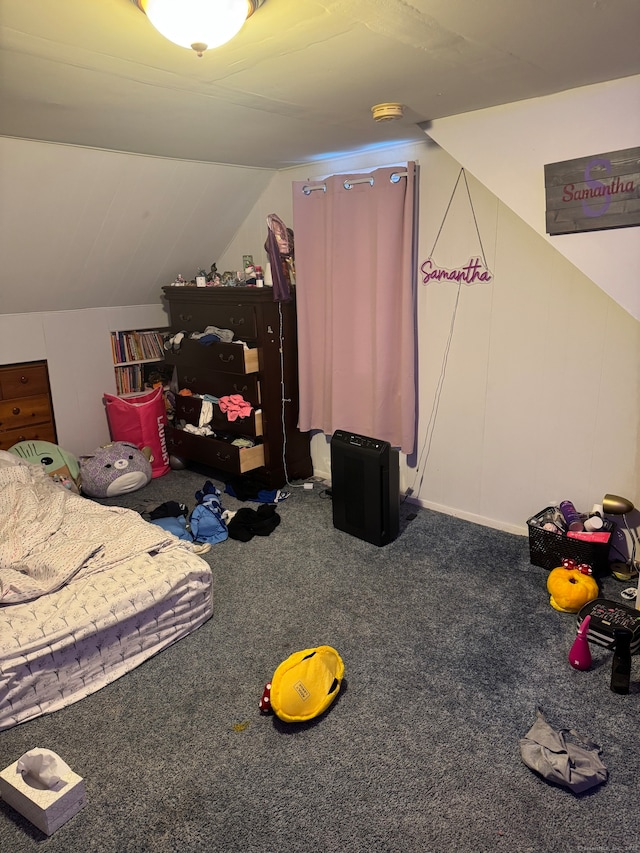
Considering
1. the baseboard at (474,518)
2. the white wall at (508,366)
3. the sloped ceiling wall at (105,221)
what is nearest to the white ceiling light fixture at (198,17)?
→ the white wall at (508,366)

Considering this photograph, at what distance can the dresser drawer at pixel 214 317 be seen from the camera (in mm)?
3553

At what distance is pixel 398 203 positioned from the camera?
3.07 m

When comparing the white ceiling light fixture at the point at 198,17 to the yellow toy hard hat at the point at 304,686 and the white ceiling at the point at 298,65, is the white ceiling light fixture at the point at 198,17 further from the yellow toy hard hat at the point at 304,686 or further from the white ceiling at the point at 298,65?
the yellow toy hard hat at the point at 304,686

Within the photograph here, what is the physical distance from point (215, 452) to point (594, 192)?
2.58 metres

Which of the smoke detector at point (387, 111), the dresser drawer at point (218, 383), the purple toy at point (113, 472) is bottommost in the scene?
the purple toy at point (113, 472)

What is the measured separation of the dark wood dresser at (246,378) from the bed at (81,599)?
1.10 metres

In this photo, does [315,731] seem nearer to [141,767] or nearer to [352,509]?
[141,767]

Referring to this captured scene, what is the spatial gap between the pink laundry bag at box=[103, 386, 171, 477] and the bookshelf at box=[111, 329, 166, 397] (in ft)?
0.82

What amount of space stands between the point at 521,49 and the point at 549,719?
6.96 ft

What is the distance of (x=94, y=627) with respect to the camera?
2.08m

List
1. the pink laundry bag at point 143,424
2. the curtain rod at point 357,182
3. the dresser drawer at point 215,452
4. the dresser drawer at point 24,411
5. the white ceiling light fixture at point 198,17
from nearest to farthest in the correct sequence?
1. the white ceiling light fixture at point 198,17
2. the curtain rod at point 357,182
3. the dresser drawer at point 215,452
4. the dresser drawer at point 24,411
5. the pink laundry bag at point 143,424

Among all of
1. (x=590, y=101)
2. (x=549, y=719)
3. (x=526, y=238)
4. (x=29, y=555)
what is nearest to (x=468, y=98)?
(x=590, y=101)

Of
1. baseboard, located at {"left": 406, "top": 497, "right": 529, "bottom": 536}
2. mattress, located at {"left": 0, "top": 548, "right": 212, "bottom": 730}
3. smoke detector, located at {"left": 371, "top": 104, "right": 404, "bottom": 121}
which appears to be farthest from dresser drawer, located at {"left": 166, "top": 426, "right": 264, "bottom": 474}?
smoke detector, located at {"left": 371, "top": 104, "right": 404, "bottom": 121}

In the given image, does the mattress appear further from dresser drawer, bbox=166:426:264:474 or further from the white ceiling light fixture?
the white ceiling light fixture
